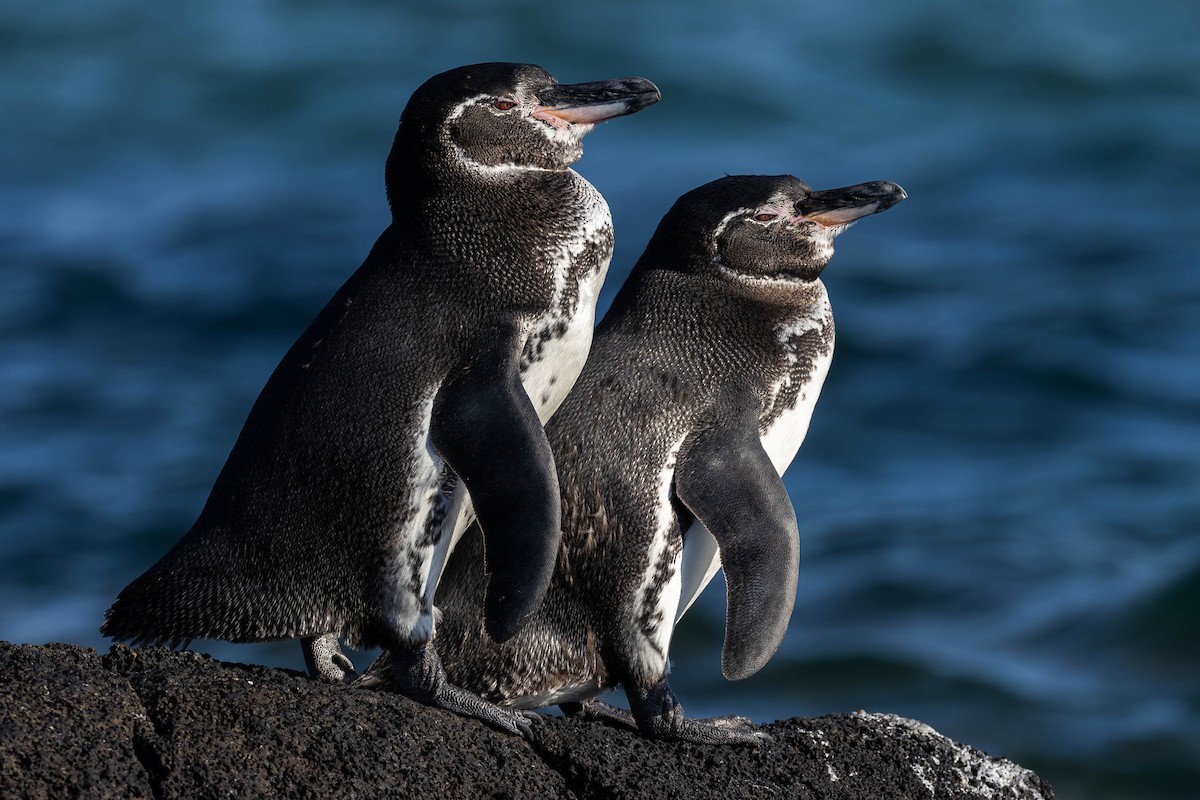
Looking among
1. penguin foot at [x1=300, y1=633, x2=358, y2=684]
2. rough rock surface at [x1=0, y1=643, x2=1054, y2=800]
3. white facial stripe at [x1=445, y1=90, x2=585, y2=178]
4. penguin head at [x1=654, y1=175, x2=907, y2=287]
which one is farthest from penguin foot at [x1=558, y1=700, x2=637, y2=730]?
white facial stripe at [x1=445, y1=90, x2=585, y2=178]

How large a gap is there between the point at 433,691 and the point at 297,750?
43 cm

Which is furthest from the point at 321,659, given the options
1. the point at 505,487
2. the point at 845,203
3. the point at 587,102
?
the point at 845,203

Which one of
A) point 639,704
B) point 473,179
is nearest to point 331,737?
point 639,704

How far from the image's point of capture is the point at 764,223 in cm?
443

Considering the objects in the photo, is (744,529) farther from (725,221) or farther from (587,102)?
(587,102)

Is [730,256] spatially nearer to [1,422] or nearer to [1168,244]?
[1,422]

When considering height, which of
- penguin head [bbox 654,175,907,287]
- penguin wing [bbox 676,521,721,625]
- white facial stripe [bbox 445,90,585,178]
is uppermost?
white facial stripe [bbox 445,90,585,178]

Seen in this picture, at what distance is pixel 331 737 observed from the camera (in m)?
3.42

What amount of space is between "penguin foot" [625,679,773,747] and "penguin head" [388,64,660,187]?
4.03ft

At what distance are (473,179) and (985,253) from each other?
1100cm

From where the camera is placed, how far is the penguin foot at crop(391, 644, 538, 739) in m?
3.73

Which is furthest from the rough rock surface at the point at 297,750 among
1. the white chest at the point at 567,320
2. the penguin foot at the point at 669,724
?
the white chest at the point at 567,320

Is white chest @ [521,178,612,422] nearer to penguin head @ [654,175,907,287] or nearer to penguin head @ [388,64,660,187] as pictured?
penguin head @ [388,64,660,187]

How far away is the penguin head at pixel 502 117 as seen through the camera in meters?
4.05
